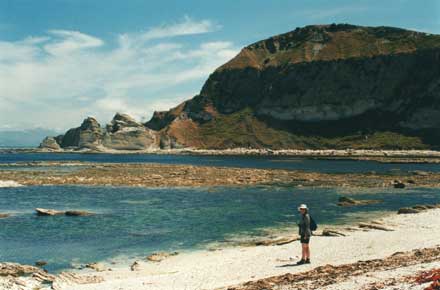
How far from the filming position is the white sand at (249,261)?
70.0 feet

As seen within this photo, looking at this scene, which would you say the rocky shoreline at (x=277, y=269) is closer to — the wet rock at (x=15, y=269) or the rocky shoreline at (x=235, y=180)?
the wet rock at (x=15, y=269)

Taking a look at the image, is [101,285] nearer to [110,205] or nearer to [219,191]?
[110,205]

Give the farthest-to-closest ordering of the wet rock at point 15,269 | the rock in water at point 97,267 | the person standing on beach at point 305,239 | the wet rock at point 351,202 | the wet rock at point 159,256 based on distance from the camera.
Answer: the wet rock at point 351,202
the wet rock at point 159,256
the rock in water at point 97,267
the wet rock at point 15,269
the person standing on beach at point 305,239

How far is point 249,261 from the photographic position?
984 inches

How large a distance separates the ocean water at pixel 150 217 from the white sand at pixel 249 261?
3.77m

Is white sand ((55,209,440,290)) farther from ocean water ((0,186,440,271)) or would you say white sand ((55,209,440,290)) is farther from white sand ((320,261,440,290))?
white sand ((320,261,440,290))

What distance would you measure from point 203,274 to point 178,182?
4998cm

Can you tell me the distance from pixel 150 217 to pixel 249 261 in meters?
18.7

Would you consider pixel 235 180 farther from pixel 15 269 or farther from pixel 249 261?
pixel 15 269

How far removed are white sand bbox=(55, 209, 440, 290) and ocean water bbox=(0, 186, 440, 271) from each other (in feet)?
12.4

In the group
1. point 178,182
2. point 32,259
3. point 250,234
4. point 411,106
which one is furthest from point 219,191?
point 411,106

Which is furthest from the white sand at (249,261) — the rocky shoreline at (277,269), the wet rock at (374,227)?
the wet rock at (374,227)

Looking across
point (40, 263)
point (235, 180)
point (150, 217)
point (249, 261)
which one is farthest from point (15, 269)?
point (235, 180)

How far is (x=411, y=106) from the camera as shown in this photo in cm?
19912
